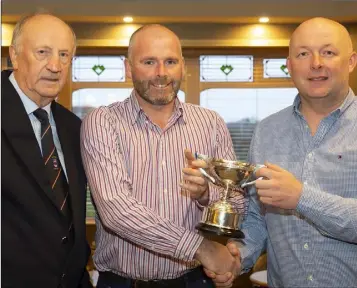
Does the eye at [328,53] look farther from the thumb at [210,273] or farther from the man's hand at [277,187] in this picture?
the thumb at [210,273]

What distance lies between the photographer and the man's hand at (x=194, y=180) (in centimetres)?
192

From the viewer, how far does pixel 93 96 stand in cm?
761

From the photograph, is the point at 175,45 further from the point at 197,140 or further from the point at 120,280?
the point at 120,280

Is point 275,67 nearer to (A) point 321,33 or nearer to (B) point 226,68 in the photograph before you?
(B) point 226,68

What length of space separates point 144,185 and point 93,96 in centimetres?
566

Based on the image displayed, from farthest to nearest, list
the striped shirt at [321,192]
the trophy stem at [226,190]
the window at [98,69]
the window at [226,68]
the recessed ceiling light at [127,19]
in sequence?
1. the window at [226,68]
2. the window at [98,69]
3. the recessed ceiling light at [127,19]
4. the striped shirt at [321,192]
5. the trophy stem at [226,190]

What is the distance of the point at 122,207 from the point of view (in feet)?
6.38

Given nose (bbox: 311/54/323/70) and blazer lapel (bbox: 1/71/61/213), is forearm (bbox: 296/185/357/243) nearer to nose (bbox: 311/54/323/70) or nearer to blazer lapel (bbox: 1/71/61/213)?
nose (bbox: 311/54/323/70)

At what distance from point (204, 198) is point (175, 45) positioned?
1.87ft

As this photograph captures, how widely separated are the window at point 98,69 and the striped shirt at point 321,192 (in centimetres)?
558

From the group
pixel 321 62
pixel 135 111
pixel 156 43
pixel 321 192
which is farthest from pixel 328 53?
pixel 135 111

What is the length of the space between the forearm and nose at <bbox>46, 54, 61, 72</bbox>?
890 mm

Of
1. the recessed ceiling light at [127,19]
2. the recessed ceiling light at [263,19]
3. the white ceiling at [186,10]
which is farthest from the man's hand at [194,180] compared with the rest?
the recessed ceiling light at [263,19]

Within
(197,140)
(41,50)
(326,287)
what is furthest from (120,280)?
(41,50)
